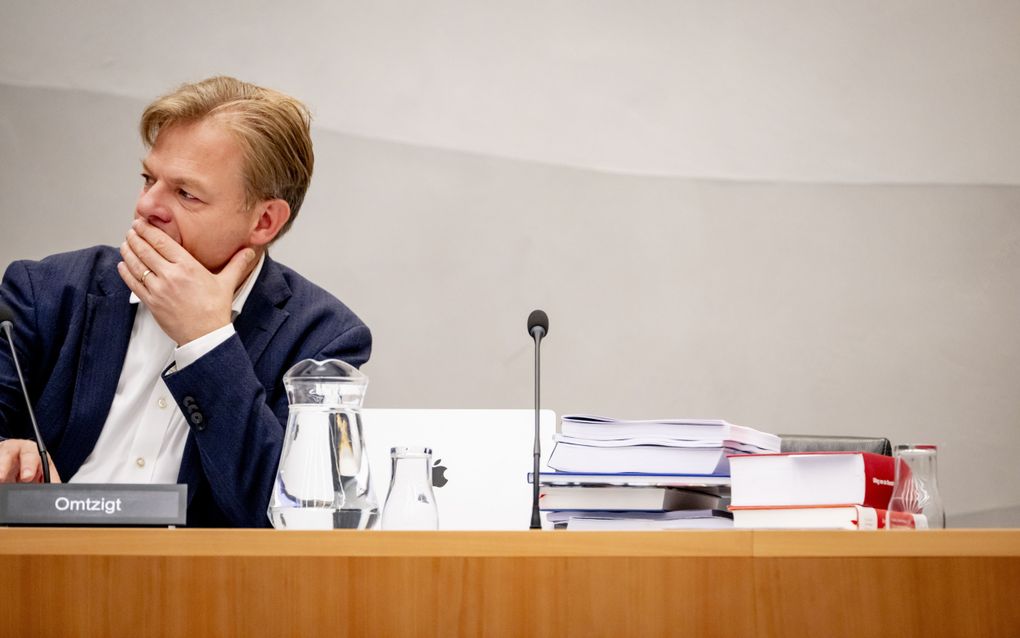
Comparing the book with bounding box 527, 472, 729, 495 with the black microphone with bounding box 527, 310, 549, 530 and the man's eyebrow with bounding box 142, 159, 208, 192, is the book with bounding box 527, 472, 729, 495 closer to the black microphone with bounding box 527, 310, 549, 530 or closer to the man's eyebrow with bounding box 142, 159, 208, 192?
the black microphone with bounding box 527, 310, 549, 530

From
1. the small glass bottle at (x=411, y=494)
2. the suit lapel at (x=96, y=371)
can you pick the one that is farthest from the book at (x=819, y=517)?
the suit lapel at (x=96, y=371)

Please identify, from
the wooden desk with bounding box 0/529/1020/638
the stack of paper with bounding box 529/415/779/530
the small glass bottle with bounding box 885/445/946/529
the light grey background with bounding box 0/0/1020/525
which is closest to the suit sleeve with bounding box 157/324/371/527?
the stack of paper with bounding box 529/415/779/530

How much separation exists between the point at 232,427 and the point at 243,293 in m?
0.38

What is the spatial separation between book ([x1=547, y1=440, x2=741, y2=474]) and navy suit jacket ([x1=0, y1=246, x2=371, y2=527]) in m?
0.42

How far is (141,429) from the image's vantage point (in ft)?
5.06

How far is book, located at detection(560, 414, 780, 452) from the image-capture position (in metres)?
1.31

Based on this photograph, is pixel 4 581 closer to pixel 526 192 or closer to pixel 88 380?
pixel 88 380

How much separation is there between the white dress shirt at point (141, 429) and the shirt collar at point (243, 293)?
96mm

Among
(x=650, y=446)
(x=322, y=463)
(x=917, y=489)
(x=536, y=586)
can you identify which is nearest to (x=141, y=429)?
(x=322, y=463)

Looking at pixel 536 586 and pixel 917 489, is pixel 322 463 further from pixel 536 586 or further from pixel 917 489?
pixel 917 489

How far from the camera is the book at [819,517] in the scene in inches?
43.4

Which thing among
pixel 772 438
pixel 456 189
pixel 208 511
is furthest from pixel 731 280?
pixel 208 511

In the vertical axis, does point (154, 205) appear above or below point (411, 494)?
above

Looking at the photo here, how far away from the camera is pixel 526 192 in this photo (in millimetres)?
2773
